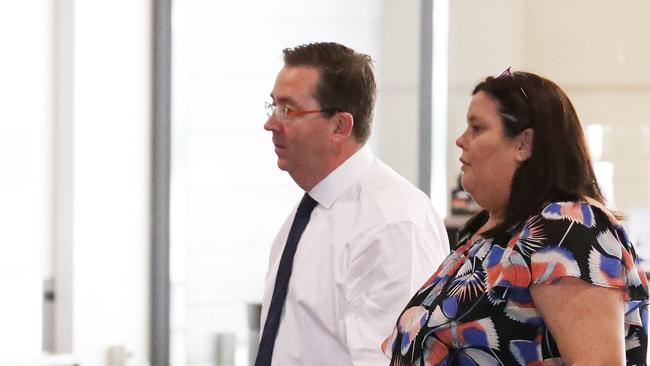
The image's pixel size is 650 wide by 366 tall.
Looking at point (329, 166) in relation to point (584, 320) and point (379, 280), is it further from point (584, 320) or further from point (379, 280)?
point (584, 320)

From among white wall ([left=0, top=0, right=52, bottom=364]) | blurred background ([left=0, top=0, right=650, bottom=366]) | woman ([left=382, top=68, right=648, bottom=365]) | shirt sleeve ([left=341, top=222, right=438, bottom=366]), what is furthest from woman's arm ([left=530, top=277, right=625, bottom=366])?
white wall ([left=0, top=0, right=52, bottom=364])

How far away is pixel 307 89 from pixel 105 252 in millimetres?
2718

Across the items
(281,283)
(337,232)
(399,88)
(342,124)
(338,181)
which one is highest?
(399,88)

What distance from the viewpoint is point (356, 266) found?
7.47ft

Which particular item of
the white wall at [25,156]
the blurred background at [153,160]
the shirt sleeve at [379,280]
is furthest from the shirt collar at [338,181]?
the white wall at [25,156]

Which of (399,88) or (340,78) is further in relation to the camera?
(399,88)

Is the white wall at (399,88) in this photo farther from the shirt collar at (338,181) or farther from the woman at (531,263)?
the woman at (531,263)

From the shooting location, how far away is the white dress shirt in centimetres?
223

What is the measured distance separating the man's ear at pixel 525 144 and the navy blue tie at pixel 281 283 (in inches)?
32.6

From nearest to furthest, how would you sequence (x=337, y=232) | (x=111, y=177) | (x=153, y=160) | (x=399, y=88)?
1. (x=337, y=232)
2. (x=399, y=88)
3. (x=111, y=177)
4. (x=153, y=160)

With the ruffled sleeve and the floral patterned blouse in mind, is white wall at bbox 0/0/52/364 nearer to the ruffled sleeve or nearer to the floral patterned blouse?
the floral patterned blouse

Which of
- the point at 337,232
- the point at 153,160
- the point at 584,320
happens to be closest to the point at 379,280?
the point at 337,232

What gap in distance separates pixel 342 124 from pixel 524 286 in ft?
3.07

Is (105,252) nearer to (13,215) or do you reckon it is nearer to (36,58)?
(13,215)
